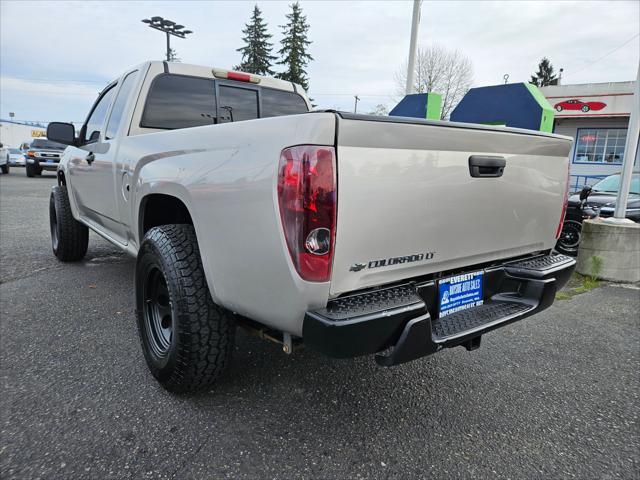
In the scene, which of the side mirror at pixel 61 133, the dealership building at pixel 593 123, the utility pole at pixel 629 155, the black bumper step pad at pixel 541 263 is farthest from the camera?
the dealership building at pixel 593 123

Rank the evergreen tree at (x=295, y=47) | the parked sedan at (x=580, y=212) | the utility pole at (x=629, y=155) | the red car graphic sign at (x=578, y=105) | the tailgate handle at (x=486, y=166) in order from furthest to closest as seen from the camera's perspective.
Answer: the evergreen tree at (x=295, y=47), the red car graphic sign at (x=578, y=105), the parked sedan at (x=580, y=212), the utility pole at (x=629, y=155), the tailgate handle at (x=486, y=166)

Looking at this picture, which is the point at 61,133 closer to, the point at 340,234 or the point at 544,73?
the point at 340,234

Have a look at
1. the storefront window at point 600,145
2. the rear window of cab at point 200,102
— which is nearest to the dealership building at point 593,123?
the storefront window at point 600,145

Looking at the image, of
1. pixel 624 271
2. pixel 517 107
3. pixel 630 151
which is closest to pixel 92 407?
pixel 517 107

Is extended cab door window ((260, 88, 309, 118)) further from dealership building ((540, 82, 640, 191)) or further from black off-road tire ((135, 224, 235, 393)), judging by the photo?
dealership building ((540, 82, 640, 191))

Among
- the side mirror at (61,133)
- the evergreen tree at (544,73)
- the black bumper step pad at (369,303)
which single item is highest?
the evergreen tree at (544,73)

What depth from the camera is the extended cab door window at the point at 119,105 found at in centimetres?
339

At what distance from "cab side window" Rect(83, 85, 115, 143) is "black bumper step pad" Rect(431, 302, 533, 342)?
3.48m

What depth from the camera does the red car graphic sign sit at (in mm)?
20172

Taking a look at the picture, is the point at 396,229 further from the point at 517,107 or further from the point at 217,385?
the point at 517,107

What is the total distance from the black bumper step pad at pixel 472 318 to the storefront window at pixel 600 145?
23.0 metres

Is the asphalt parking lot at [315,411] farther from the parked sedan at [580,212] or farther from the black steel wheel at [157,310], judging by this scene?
the parked sedan at [580,212]

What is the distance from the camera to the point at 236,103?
3.66m

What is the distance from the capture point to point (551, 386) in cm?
262
